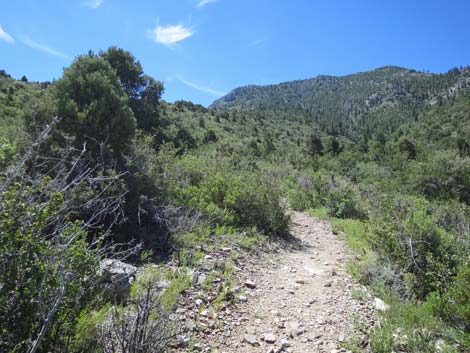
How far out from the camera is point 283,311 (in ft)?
12.7

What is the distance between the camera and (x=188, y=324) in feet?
10.9

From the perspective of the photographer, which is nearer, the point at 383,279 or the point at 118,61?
the point at 383,279

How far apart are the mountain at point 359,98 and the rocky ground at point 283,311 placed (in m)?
43.9

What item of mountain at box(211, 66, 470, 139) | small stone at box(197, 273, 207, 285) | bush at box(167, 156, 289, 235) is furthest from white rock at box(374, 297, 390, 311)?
mountain at box(211, 66, 470, 139)

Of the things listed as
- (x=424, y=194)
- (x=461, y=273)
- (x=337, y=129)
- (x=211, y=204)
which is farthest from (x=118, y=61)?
(x=337, y=129)

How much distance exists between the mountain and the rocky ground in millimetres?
43934

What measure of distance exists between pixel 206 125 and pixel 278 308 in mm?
26792

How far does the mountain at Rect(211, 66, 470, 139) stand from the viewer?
66812mm

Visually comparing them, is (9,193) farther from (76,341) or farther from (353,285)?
(353,285)

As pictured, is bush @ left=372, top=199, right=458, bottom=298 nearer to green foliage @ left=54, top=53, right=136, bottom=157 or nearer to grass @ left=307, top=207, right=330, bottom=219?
grass @ left=307, top=207, right=330, bottom=219

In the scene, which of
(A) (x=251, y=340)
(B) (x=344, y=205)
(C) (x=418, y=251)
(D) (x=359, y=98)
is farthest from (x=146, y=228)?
(D) (x=359, y=98)

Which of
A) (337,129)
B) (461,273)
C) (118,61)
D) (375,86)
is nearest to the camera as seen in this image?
(461,273)

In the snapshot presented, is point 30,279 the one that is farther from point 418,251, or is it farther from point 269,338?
point 418,251

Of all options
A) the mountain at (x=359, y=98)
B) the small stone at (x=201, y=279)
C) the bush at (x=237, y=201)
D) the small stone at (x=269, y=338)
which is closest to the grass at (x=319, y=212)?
the bush at (x=237, y=201)
